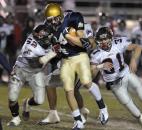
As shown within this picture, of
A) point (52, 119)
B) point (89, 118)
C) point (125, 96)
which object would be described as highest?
point (125, 96)

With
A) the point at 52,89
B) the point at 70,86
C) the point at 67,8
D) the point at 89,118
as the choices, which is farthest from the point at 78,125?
the point at 67,8

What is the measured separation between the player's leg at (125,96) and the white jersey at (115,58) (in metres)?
0.09

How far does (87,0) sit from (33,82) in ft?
34.7

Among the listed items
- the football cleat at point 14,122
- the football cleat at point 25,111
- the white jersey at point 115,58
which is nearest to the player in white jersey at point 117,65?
the white jersey at point 115,58

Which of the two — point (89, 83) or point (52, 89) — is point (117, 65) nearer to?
point (89, 83)

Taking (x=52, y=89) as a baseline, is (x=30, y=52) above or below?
above

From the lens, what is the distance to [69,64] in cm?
848

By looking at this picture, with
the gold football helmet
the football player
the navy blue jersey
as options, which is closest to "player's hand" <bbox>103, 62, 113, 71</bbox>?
the football player

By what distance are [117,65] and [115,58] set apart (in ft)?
0.33

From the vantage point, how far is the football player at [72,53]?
831cm

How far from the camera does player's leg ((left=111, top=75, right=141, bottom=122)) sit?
339 inches

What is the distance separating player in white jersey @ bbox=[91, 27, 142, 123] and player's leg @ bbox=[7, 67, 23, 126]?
99cm

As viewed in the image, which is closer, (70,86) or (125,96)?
(70,86)

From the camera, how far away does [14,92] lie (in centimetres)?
866
